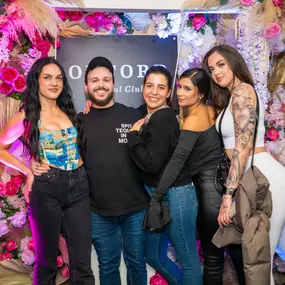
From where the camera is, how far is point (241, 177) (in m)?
2.74

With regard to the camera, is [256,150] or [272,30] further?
[272,30]

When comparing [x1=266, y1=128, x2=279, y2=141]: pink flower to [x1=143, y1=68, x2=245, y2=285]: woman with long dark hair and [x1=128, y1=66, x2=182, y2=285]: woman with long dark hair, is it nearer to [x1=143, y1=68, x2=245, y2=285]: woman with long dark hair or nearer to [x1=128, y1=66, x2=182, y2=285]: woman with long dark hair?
[x1=143, y1=68, x2=245, y2=285]: woman with long dark hair

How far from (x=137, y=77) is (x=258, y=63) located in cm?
101

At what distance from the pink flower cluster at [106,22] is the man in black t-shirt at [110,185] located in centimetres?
66

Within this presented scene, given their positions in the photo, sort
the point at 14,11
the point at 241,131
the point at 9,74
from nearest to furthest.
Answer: the point at 241,131 → the point at 14,11 → the point at 9,74

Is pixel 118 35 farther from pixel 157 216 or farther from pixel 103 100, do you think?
pixel 157 216

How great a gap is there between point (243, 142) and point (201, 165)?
0.42m

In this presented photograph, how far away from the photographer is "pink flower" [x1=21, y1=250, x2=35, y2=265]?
3.61 m

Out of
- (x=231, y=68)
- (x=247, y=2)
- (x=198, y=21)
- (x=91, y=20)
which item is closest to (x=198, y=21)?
(x=198, y=21)

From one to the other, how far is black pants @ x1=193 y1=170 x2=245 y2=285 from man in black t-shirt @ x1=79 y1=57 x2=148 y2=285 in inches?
16.2

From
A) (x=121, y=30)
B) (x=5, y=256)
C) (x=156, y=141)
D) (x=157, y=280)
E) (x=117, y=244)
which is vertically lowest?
(x=157, y=280)

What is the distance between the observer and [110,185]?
3082 millimetres

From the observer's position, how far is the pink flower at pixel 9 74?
136 inches

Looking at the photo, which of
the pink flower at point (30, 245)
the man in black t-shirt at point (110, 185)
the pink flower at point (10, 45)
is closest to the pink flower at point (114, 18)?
the man in black t-shirt at point (110, 185)
